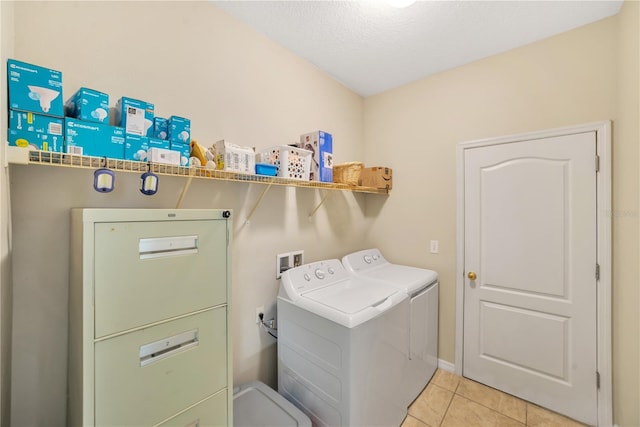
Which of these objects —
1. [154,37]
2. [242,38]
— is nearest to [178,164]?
[154,37]

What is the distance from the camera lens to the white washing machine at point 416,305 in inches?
74.9

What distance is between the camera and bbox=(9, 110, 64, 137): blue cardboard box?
907 millimetres

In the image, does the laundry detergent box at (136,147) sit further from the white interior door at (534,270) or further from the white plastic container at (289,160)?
the white interior door at (534,270)

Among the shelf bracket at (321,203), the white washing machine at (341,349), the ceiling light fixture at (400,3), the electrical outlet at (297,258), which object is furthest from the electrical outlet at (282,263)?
the ceiling light fixture at (400,3)

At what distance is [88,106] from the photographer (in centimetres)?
104

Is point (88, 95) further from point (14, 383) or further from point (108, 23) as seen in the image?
point (14, 383)

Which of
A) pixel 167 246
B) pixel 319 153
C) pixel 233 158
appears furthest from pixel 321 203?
pixel 167 246

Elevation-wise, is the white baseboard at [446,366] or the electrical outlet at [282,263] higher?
the electrical outlet at [282,263]

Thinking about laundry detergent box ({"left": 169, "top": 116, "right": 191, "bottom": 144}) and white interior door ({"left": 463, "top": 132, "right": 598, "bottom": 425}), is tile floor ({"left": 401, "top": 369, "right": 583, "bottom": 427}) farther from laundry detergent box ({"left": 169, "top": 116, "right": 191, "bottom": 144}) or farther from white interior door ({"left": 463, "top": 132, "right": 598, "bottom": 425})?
laundry detergent box ({"left": 169, "top": 116, "right": 191, "bottom": 144})

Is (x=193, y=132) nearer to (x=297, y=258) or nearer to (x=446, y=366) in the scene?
(x=297, y=258)

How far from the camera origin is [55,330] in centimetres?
112

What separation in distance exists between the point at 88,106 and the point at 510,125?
2.67m

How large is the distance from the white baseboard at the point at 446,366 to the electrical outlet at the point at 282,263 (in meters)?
1.71

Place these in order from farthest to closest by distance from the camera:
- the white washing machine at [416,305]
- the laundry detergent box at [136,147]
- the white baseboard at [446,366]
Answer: the white baseboard at [446,366]
the white washing machine at [416,305]
the laundry detergent box at [136,147]
